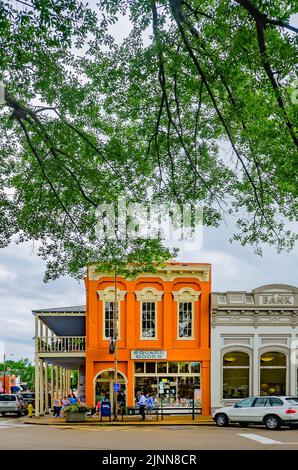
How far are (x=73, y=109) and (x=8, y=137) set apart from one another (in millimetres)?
2298

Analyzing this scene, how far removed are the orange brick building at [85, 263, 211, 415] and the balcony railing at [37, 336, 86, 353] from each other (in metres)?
0.57

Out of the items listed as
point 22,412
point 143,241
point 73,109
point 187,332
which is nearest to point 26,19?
point 73,109

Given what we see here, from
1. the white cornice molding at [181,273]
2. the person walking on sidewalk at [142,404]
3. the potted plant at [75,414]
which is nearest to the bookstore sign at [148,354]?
the person walking on sidewalk at [142,404]

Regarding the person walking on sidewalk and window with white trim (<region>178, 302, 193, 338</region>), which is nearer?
the person walking on sidewalk

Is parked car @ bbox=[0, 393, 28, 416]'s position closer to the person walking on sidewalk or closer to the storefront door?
the storefront door

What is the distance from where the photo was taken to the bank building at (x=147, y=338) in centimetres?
3969

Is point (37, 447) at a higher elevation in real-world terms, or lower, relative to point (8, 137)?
lower

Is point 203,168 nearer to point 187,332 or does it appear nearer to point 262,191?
point 262,191

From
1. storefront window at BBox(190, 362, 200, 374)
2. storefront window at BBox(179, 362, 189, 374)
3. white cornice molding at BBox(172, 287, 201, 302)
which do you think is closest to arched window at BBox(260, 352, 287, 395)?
storefront window at BBox(190, 362, 200, 374)

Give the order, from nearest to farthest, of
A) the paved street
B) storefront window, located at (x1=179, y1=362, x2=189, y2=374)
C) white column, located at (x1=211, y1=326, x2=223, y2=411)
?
the paved street, white column, located at (x1=211, y1=326, x2=223, y2=411), storefront window, located at (x1=179, y1=362, x2=189, y2=374)

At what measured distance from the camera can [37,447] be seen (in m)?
19.5

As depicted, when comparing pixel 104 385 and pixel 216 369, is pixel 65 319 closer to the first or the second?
pixel 104 385

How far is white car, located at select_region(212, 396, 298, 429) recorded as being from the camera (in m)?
28.5
